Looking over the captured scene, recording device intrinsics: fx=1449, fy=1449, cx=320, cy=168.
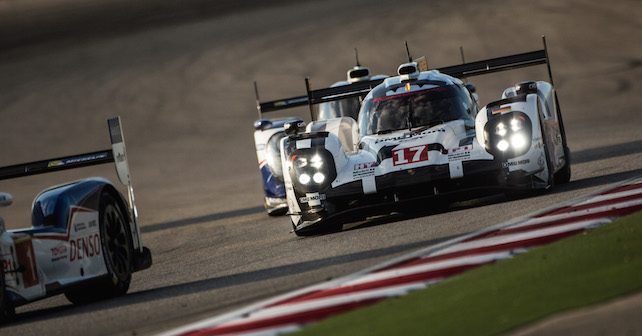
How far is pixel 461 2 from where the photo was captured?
40.1 m

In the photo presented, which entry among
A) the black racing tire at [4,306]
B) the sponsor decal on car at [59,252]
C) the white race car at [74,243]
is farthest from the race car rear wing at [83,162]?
the black racing tire at [4,306]

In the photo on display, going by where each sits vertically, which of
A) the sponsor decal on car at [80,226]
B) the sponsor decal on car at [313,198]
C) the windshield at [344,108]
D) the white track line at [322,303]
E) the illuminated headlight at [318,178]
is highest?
the windshield at [344,108]

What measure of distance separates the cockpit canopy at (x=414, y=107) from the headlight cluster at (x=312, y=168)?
3.36 feet

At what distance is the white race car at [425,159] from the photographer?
40.2 ft

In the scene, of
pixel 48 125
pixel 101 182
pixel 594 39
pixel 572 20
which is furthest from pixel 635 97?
pixel 101 182

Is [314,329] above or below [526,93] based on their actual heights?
below

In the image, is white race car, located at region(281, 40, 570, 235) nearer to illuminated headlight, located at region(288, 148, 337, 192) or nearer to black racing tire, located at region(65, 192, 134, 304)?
illuminated headlight, located at region(288, 148, 337, 192)

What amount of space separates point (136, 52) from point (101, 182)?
99.7 ft

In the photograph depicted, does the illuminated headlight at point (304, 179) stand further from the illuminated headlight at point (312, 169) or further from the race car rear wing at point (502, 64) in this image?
the race car rear wing at point (502, 64)

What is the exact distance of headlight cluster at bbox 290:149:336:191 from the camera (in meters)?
12.6

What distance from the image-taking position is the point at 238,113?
1249 inches

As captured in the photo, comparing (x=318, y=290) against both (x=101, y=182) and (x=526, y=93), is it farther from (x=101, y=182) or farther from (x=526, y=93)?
(x=526, y=93)

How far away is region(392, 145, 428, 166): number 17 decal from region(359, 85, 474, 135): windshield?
2.74ft

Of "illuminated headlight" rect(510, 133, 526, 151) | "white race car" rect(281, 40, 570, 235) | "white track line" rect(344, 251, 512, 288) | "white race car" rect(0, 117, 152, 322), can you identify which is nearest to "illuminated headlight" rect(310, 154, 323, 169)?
"white race car" rect(281, 40, 570, 235)
